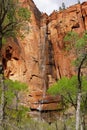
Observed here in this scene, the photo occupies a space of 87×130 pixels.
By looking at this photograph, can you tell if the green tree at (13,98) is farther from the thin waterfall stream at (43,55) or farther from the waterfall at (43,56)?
the waterfall at (43,56)

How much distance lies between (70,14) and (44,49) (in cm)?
961

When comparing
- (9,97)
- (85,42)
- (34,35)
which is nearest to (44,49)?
(34,35)

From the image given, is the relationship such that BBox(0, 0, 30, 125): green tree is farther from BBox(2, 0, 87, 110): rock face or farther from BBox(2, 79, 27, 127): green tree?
BBox(2, 0, 87, 110): rock face

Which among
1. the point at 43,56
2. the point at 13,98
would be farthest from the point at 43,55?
the point at 13,98

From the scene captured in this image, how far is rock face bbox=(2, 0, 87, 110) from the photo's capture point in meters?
66.8

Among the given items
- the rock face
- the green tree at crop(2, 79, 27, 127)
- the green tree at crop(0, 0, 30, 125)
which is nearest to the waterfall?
the rock face

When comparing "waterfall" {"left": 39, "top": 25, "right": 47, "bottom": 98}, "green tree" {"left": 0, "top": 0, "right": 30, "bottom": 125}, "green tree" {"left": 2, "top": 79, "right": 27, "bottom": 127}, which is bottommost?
"green tree" {"left": 2, "top": 79, "right": 27, "bottom": 127}

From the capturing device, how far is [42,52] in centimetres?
7288

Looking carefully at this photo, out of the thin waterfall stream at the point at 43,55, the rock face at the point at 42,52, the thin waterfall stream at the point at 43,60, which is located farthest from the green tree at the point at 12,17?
the thin waterfall stream at the point at 43,55

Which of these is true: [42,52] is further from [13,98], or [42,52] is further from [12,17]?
[12,17]

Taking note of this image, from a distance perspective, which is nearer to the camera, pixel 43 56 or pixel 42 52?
pixel 43 56

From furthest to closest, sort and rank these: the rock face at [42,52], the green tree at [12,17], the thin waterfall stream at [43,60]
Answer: the thin waterfall stream at [43,60], the rock face at [42,52], the green tree at [12,17]

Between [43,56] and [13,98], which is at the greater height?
→ [43,56]

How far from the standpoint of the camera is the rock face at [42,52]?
6675 cm
